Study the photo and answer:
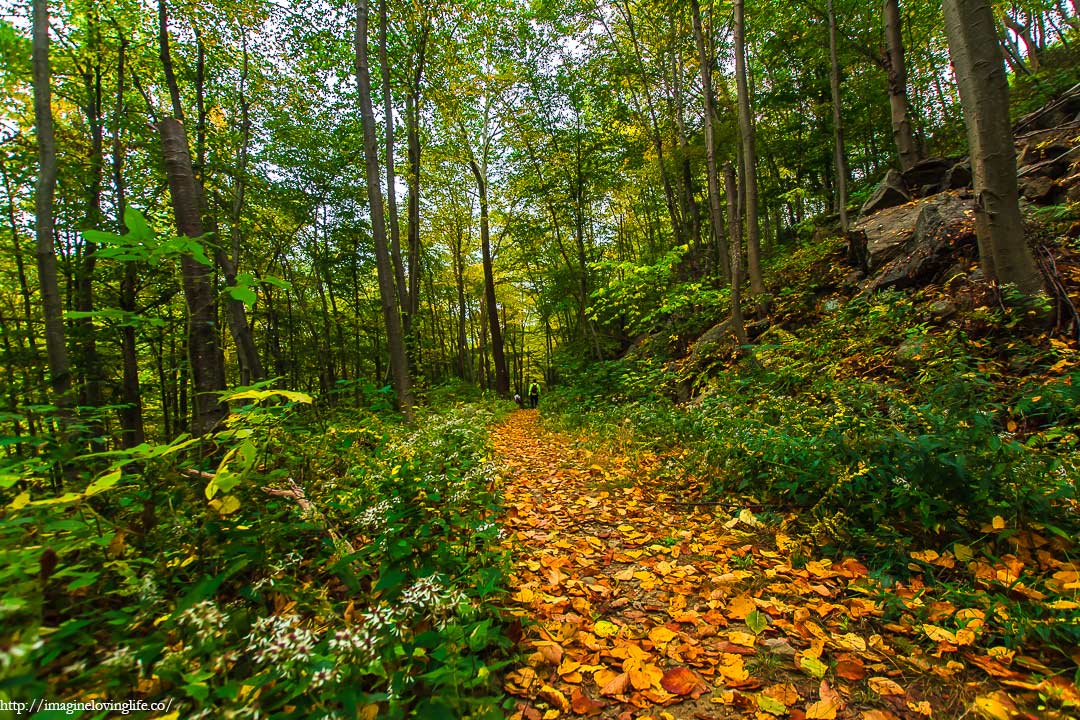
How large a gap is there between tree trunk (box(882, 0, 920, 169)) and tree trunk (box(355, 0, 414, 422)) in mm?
10921

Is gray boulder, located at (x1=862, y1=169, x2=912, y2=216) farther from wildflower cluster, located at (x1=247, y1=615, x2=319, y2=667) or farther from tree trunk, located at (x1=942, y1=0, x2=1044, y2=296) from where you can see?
wildflower cluster, located at (x1=247, y1=615, x2=319, y2=667)

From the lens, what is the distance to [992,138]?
3.80 metres

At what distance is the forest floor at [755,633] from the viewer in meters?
1.51

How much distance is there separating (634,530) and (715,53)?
13.7m

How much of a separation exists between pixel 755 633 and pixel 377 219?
7.18 metres

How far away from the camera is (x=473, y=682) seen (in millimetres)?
1265

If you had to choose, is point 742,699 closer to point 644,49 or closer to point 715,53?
point 715,53

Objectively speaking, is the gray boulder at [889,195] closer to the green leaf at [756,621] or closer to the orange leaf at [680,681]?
the green leaf at [756,621]

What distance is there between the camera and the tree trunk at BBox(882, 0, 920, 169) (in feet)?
26.9

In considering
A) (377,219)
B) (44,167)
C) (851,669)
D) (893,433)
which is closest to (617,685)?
(851,669)

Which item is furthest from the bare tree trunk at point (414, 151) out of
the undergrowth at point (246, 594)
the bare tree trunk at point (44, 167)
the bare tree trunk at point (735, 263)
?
the undergrowth at point (246, 594)

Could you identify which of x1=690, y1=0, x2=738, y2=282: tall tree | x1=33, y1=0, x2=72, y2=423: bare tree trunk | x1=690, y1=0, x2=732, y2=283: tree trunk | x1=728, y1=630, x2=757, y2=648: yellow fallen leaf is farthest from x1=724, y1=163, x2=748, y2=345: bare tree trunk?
x1=33, y1=0, x2=72, y2=423: bare tree trunk

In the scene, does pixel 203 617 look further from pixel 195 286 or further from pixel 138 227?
pixel 195 286

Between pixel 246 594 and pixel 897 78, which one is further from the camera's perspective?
pixel 897 78
